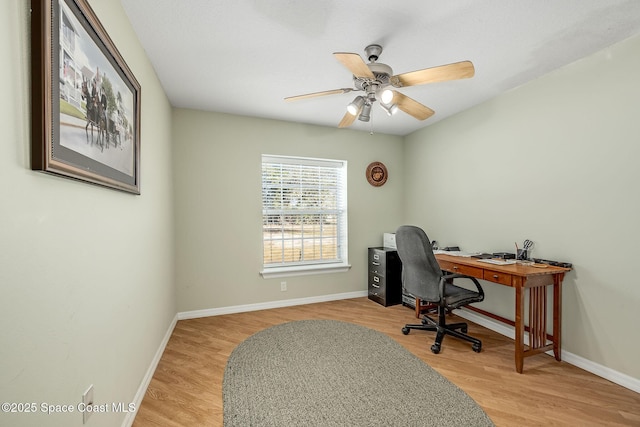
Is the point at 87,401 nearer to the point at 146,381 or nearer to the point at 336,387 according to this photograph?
the point at 146,381

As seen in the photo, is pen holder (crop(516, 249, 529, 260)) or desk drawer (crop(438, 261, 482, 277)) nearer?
desk drawer (crop(438, 261, 482, 277))

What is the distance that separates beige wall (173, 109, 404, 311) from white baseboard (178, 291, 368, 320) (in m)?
0.05

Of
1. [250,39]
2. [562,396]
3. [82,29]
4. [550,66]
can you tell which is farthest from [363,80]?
[562,396]

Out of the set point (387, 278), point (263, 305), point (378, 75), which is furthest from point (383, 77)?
point (263, 305)

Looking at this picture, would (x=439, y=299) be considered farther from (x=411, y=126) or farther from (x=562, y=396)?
(x=411, y=126)

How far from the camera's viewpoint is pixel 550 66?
2359 mm

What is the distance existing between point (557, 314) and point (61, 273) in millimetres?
3240

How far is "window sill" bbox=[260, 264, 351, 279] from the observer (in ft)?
11.9

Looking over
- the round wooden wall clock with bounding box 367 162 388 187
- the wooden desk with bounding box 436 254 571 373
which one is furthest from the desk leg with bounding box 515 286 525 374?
the round wooden wall clock with bounding box 367 162 388 187

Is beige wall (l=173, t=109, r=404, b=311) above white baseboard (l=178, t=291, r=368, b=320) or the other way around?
above

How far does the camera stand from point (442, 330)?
2.61m

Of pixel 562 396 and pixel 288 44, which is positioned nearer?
pixel 562 396

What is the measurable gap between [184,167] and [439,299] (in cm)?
306

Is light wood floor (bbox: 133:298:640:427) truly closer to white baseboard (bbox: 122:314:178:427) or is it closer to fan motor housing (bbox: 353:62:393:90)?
white baseboard (bbox: 122:314:178:427)
